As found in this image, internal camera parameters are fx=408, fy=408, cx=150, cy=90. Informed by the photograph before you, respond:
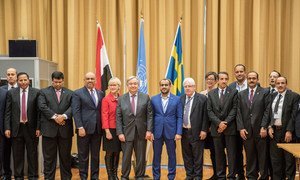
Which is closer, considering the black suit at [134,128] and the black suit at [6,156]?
the black suit at [134,128]

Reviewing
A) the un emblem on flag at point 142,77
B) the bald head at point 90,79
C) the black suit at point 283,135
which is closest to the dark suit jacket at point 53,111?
the bald head at point 90,79

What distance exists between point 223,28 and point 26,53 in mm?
3278

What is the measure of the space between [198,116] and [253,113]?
694 millimetres

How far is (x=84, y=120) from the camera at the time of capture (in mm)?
5301

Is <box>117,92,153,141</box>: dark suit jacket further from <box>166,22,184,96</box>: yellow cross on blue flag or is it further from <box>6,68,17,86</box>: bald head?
<box>6,68,17,86</box>: bald head

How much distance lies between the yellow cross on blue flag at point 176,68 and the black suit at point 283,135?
159 centimetres

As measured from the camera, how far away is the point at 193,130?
207 inches

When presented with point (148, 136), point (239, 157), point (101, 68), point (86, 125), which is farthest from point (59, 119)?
point (239, 157)

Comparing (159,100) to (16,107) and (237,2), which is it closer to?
(16,107)

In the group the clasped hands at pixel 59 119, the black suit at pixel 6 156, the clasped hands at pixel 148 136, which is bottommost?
the black suit at pixel 6 156

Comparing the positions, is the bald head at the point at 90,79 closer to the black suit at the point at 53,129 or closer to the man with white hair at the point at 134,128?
the black suit at the point at 53,129

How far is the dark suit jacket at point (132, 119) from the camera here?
17.2 feet

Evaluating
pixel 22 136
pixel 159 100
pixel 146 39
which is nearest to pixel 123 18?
A: pixel 146 39

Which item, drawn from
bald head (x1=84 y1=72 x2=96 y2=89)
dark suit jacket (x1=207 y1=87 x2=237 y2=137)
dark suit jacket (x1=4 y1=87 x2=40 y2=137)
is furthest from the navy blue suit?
dark suit jacket (x1=4 y1=87 x2=40 y2=137)
